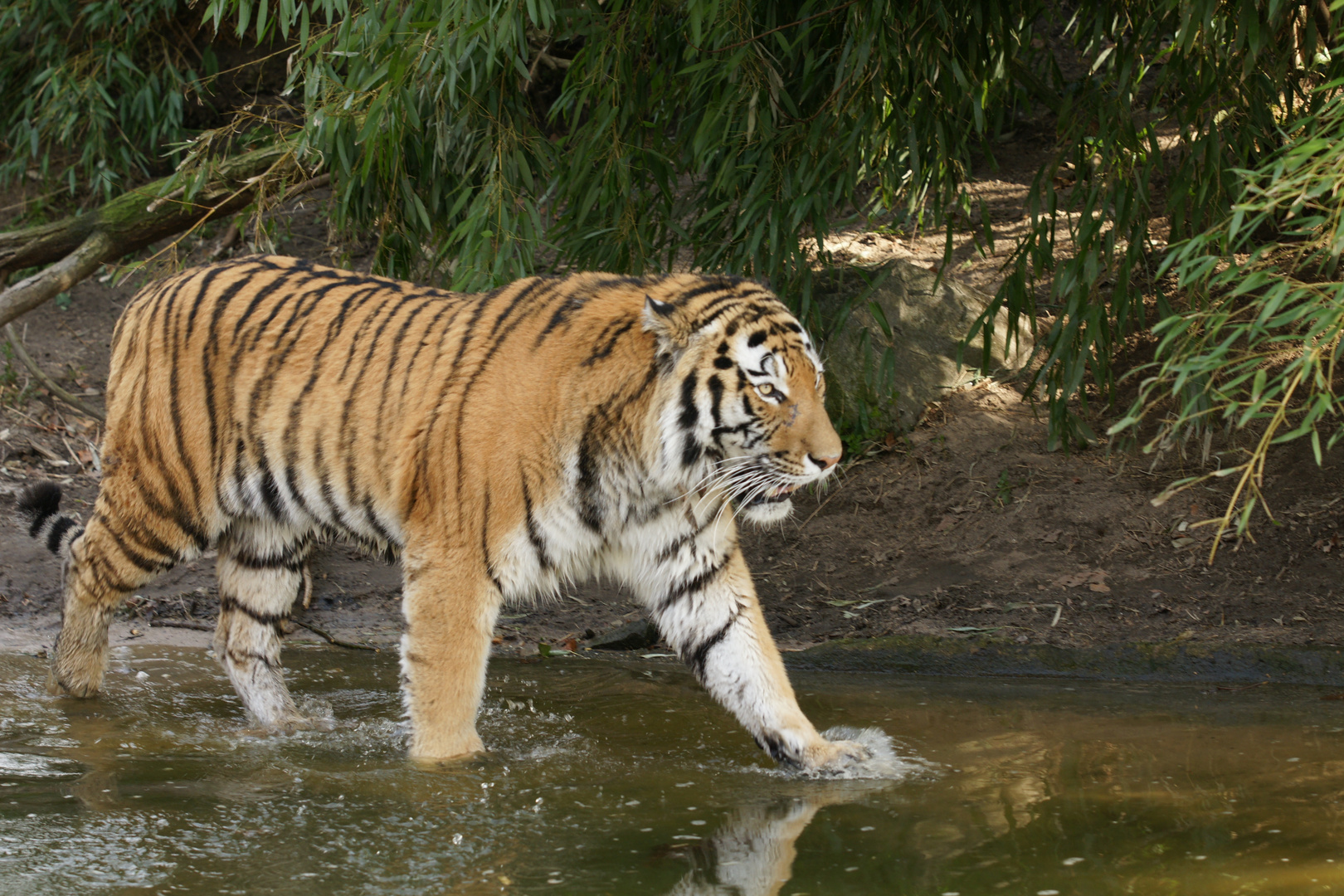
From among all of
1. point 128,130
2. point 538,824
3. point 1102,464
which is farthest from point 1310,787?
point 128,130

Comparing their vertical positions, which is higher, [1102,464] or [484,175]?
[484,175]

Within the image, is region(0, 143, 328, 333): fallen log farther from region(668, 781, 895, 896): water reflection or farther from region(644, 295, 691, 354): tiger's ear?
region(668, 781, 895, 896): water reflection

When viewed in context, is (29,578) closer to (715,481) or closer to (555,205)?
(555,205)

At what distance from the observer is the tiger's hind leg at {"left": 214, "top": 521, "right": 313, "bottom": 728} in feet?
12.7

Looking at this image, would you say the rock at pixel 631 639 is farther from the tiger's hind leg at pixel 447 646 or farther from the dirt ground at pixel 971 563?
the tiger's hind leg at pixel 447 646

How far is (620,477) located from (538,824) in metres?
0.89

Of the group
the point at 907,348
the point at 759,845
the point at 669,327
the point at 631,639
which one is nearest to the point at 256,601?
the point at 631,639

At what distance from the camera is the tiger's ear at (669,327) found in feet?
10.2

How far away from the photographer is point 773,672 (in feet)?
10.5

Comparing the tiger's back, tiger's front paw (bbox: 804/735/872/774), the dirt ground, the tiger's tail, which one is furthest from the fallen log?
tiger's front paw (bbox: 804/735/872/774)

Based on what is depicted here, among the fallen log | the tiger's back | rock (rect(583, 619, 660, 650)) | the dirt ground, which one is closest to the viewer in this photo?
the tiger's back

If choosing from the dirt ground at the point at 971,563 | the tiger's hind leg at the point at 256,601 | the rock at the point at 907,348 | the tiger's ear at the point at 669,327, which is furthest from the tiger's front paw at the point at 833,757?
the rock at the point at 907,348

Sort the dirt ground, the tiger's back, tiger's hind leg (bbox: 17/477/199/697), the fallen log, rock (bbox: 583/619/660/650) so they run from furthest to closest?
the fallen log
rock (bbox: 583/619/660/650)
the dirt ground
tiger's hind leg (bbox: 17/477/199/697)
the tiger's back

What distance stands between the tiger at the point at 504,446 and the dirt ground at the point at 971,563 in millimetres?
1361
